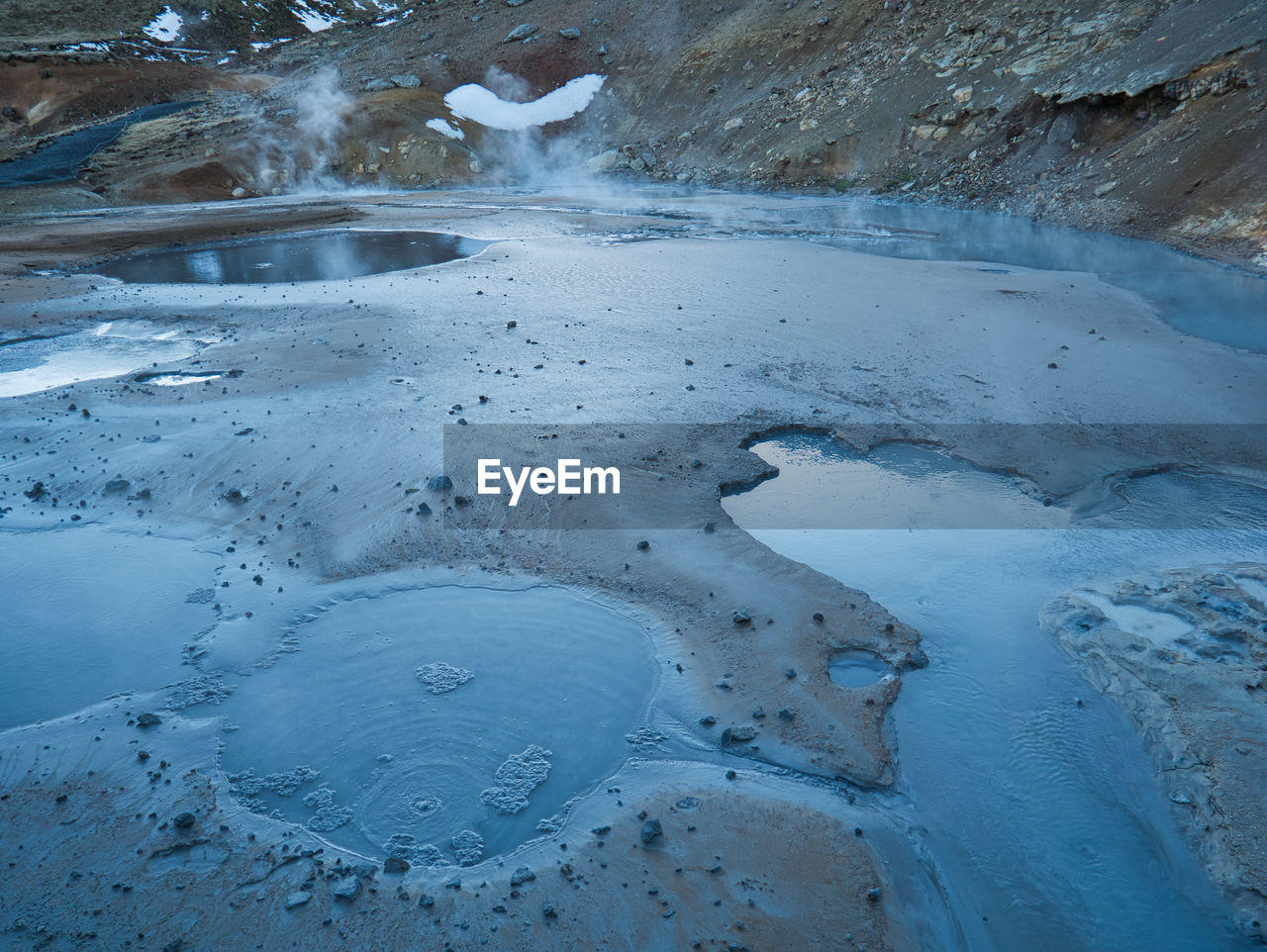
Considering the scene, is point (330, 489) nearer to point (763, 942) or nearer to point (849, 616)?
point (849, 616)

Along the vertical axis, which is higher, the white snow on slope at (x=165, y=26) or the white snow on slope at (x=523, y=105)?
the white snow on slope at (x=165, y=26)

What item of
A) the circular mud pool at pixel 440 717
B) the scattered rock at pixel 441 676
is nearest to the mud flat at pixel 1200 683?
the circular mud pool at pixel 440 717

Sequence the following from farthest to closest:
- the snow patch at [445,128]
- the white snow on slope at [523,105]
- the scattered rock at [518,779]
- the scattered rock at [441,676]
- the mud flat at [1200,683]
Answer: the white snow on slope at [523,105]
the snow patch at [445,128]
the scattered rock at [441,676]
the scattered rock at [518,779]
the mud flat at [1200,683]

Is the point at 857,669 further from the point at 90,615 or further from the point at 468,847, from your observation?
the point at 90,615

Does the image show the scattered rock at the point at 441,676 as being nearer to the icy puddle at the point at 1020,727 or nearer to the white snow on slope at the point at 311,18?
the icy puddle at the point at 1020,727

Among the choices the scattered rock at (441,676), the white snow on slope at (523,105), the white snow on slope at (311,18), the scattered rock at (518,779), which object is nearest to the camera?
the scattered rock at (518,779)

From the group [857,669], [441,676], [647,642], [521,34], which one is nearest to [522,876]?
[441,676]
